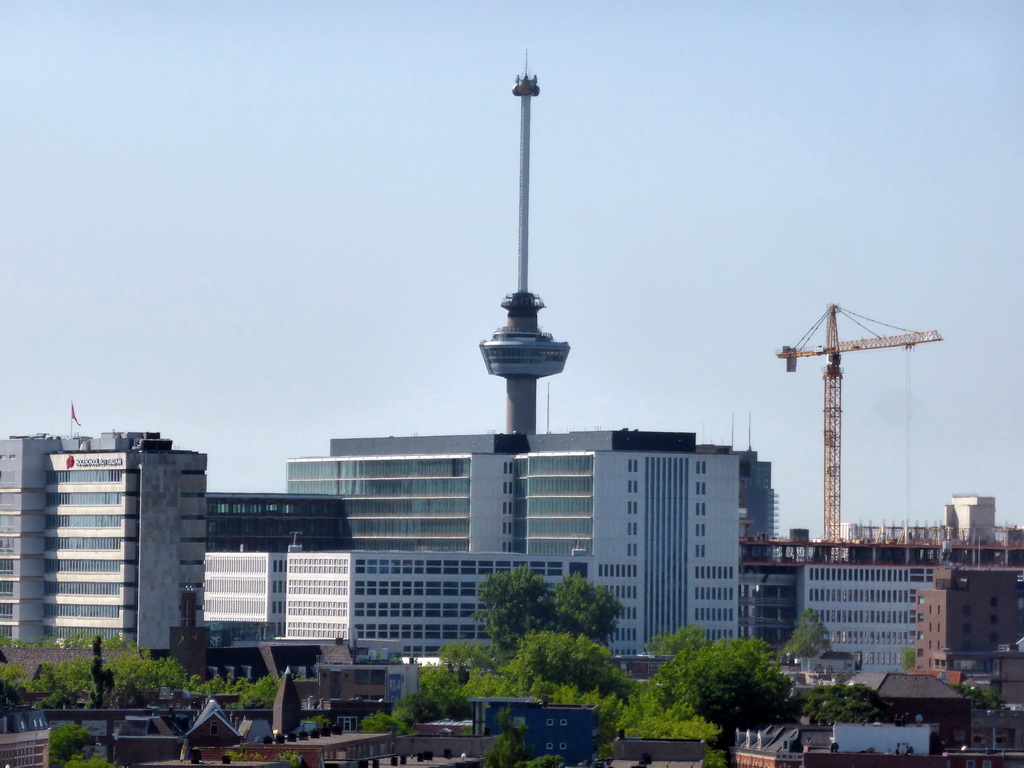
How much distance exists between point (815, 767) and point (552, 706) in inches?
1610

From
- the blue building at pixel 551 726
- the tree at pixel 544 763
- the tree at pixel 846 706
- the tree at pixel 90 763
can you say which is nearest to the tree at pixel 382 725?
the blue building at pixel 551 726

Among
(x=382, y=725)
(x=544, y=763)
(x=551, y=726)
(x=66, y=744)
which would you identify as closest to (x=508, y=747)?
(x=544, y=763)

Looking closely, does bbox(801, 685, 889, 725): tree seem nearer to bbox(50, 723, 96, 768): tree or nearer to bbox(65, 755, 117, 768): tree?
bbox(65, 755, 117, 768): tree

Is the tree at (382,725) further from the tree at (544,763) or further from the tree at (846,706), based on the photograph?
the tree at (846,706)

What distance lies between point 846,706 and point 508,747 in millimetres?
28564

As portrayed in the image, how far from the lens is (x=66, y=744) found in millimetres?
173750

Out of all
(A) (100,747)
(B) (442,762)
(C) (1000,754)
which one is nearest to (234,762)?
(B) (442,762)

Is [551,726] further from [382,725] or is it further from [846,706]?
[846,706]

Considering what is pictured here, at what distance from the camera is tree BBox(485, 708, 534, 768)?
6590 inches

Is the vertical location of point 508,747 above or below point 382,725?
below

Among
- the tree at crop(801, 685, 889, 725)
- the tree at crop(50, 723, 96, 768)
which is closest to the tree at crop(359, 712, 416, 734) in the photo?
the tree at crop(50, 723, 96, 768)

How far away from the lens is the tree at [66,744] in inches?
6781

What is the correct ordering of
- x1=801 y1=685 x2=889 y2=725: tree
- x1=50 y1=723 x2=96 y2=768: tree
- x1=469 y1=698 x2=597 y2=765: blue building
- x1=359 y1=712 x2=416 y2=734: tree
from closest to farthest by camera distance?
1. x1=50 y1=723 x2=96 y2=768: tree
2. x1=801 y1=685 x2=889 y2=725: tree
3. x1=359 y1=712 x2=416 y2=734: tree
4. x1=469 y1=698 x2=597 y2=765: blue building

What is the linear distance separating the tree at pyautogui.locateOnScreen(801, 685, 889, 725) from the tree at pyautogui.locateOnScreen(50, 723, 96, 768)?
50308 millimetres
